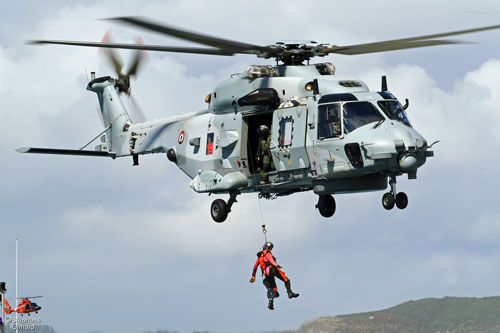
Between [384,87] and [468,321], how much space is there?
813 inches

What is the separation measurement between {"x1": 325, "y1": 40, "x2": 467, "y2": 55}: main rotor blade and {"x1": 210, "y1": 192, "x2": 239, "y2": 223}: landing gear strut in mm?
4879

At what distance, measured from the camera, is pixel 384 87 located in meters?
26.2

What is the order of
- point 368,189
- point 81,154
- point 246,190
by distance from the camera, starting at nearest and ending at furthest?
point 368,189, point 246,190, point 81,154

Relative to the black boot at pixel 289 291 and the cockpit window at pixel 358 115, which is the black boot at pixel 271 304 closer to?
the black boot at pixel 289 291

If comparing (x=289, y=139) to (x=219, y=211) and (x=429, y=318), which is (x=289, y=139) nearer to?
(x=219, y=211)

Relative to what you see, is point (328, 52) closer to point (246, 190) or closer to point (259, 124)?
point (259, 124)

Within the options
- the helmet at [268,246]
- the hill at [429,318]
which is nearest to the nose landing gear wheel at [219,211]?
the helmet at [268,246]

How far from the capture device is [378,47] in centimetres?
2572

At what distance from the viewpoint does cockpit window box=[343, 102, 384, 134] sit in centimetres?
2452

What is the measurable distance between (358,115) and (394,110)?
0.99 metres

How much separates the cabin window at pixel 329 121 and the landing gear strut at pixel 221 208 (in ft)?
12.6

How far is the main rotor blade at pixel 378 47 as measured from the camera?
25031 millimetres

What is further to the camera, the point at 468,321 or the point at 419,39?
the point at 468,321

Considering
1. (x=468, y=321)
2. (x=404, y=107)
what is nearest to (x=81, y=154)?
(x=404, y=107)
